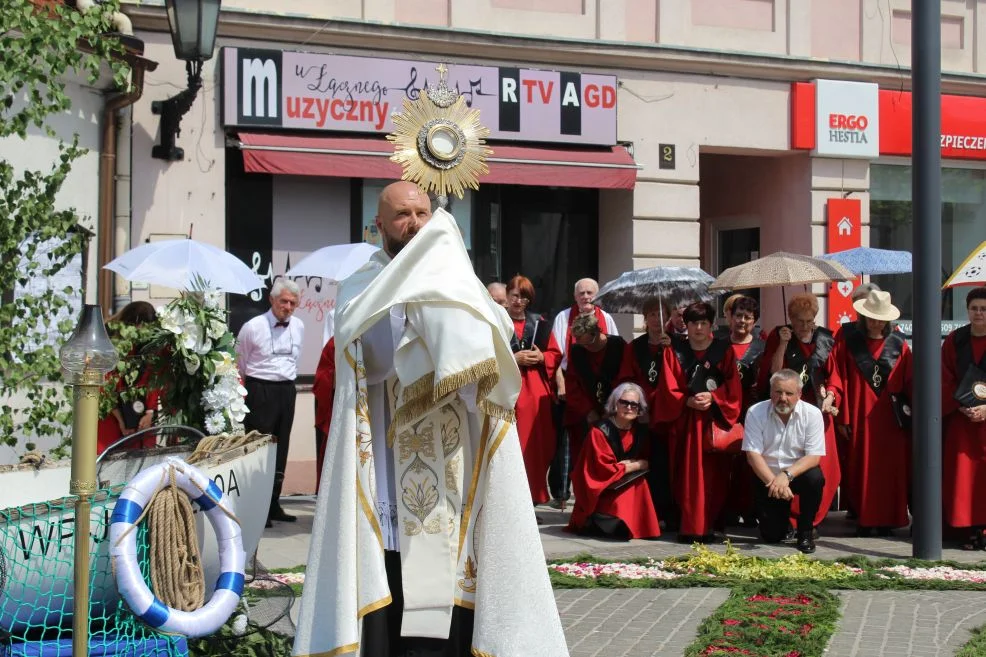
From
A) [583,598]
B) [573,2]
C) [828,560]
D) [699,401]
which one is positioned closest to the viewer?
[583,598]

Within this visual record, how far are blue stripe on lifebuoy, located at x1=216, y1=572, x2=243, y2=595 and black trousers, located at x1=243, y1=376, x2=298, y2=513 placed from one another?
17.5 feet

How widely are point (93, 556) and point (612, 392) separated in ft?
18.7

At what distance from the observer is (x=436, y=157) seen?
4.45 m

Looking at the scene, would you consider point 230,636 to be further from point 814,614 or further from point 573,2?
point 573,2

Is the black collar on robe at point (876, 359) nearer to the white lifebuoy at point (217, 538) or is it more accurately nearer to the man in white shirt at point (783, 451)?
the man in white shirt at point (783, 451)

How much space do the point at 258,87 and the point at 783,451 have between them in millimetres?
6105

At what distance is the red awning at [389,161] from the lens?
40.2ft

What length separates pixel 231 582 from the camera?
4.82m

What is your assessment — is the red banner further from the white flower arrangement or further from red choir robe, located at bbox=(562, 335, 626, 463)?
the white flower arrangement

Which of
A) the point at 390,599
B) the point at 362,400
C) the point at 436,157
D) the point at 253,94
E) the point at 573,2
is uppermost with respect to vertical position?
the point at 573,2

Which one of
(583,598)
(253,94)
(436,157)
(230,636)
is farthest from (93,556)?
(253,94)

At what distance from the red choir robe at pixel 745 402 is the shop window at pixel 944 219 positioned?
5724mm

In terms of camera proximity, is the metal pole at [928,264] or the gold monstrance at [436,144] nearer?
the gold monstrance at [436,144]

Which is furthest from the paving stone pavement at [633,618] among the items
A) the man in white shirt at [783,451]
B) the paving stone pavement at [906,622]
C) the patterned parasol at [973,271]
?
the patterned parasol at [973,271]
